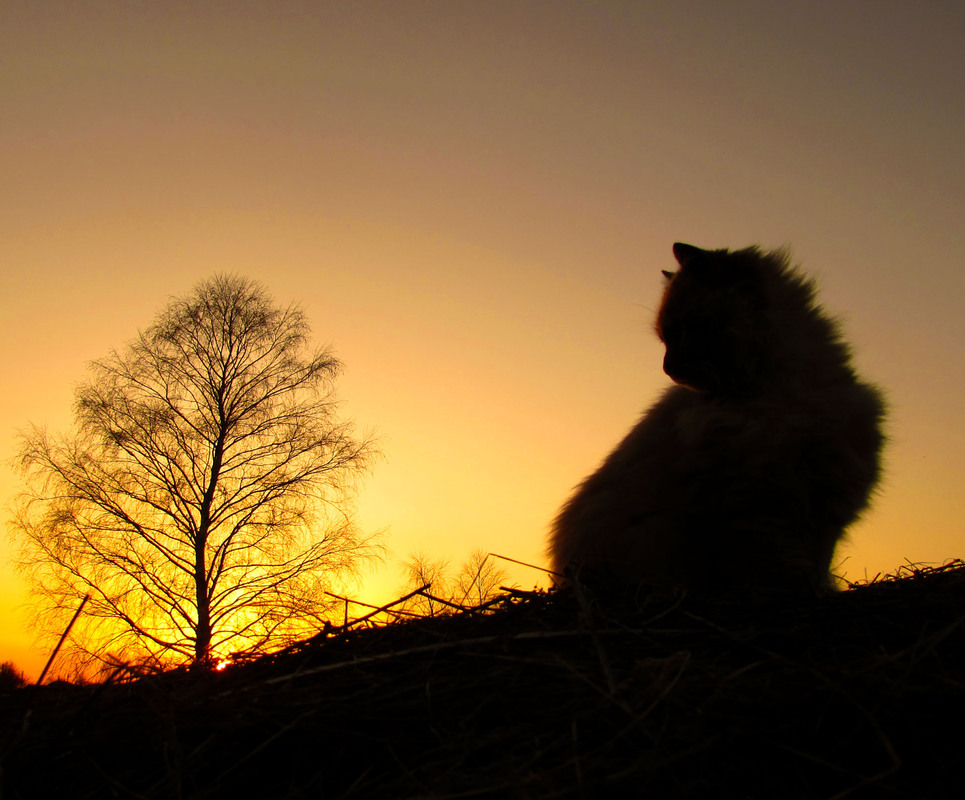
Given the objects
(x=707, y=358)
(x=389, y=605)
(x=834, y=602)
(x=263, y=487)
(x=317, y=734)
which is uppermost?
(x=263, y=487)

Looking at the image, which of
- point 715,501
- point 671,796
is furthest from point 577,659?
point 715,501

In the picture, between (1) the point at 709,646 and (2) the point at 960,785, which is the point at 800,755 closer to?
(2) the point at 960,785

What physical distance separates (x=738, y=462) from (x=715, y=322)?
968 millimetres

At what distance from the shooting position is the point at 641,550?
2650mm

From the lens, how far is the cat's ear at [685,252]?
350 cm

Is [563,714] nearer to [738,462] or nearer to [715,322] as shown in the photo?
[738,462]

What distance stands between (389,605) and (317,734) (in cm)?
57

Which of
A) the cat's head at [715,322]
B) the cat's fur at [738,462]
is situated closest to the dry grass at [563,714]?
the cat's fur at [738,462]

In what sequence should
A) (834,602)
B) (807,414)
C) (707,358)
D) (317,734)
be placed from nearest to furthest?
1. (317,734)
2. (834,602)
3. (807,414)
4. (707,358)

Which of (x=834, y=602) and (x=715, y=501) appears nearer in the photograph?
(x=834, y=602)

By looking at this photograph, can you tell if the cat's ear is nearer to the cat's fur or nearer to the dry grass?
the cat's fur

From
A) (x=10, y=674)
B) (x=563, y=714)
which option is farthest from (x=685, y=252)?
(x=10, y=674)

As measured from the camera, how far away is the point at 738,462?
2.69 metres

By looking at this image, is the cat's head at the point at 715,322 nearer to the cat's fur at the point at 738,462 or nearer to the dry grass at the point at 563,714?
the cat's fur at the point at 738,462
